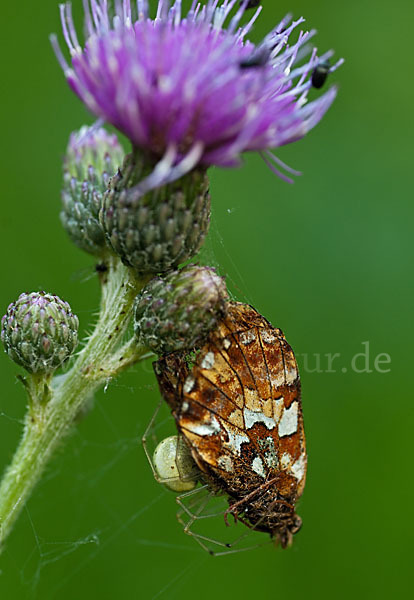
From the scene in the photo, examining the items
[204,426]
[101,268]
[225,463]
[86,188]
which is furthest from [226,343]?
[86,188]

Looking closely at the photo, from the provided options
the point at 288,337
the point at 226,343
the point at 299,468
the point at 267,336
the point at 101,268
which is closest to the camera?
the point at 226,343

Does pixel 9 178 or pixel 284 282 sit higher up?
pixel 9 178

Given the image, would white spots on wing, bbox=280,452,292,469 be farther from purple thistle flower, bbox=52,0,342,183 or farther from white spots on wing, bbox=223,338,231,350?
purple thistle flower, bbox=52,0,342,183

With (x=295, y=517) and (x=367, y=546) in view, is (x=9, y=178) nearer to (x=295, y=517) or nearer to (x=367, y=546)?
(x=295, y=517)

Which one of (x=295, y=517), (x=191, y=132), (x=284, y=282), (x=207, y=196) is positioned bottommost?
(x=295, y=517)

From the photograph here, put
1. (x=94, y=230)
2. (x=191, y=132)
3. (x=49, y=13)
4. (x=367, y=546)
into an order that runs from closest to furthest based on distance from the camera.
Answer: (x=191, y=132), (x=94, y=230), (x=367, y=546), (x=49, y=13)

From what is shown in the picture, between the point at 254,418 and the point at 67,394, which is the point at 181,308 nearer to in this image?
the point at 254,418

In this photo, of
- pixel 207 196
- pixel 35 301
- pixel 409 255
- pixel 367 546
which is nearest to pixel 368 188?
pixel 409 255
